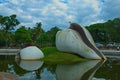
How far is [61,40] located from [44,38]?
60.0 m

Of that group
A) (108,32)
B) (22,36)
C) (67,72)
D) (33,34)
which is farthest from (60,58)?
(33,34)

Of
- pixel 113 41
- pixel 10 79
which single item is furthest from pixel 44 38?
pixel 10 79

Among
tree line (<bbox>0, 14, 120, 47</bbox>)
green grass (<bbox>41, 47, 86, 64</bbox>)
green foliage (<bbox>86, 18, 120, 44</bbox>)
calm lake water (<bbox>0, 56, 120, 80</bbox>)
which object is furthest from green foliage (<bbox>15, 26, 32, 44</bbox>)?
calm lake water (<bbox>0, 56, 120, 80</bbox>)

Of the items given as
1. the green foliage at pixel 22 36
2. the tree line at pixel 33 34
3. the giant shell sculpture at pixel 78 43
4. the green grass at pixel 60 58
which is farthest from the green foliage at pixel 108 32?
the green grass at pixel 60 58

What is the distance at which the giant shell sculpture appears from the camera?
1537 inches

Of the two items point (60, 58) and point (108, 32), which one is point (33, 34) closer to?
point (108, 32)

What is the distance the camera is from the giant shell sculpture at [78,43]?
1537 inches

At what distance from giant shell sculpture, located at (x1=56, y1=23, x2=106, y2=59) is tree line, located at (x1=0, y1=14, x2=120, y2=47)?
Result: 43861 millimetres

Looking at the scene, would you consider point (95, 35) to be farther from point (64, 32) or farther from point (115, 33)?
point (64, 32)

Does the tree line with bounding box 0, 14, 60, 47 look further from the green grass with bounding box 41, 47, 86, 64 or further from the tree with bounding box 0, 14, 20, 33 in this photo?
the green grass with bounding box 41, 47, 86, 64

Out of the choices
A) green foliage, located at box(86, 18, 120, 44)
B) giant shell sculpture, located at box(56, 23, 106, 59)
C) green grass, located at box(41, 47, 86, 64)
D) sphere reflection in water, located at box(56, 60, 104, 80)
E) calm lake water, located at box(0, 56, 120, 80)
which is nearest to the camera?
sphere reflection in water, located at box(56, 60, 104, 80)

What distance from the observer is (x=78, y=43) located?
39.6m

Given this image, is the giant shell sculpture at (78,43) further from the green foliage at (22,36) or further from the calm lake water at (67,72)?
the green foliage at (22,36)

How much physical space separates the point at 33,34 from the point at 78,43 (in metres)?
68.1
